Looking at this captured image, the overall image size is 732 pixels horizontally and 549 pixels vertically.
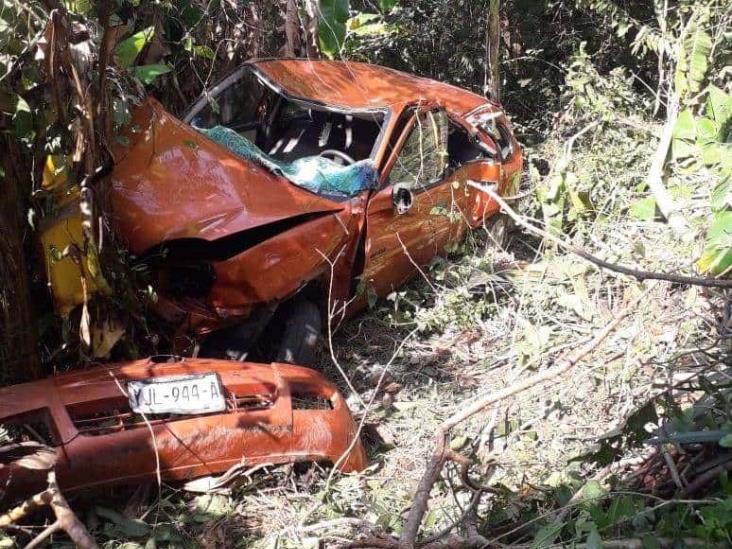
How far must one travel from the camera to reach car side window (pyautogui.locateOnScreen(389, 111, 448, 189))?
494cm

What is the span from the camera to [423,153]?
513cm

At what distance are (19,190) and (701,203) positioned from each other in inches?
160

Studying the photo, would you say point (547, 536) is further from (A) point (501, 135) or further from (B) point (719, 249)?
(A) point (501, 135)

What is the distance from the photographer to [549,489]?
2834 mm

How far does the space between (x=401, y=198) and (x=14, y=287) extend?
2.36 metres

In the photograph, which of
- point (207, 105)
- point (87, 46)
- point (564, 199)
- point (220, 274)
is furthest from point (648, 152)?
point (87, 46)

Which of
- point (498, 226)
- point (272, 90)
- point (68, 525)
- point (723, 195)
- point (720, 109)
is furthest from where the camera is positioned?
point (498, 226)

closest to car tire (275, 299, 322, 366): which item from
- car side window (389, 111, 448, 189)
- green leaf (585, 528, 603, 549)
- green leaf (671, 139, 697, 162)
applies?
car side window (389, 111, 448, 189)

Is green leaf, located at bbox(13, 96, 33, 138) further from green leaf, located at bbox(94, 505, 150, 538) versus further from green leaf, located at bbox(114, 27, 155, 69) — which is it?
green leaf, located at bbox(94, 505, 150, 538)

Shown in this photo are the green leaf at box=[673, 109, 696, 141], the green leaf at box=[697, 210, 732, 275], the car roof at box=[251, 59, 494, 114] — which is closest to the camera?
the green leaf at box=[697, 210, 732, 275]

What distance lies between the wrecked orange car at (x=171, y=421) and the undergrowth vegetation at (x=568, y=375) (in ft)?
0.48

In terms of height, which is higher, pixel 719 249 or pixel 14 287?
pixel 719 249

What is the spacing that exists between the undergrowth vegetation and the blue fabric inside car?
684 mm

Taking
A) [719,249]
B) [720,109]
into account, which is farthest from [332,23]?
[720,109]
